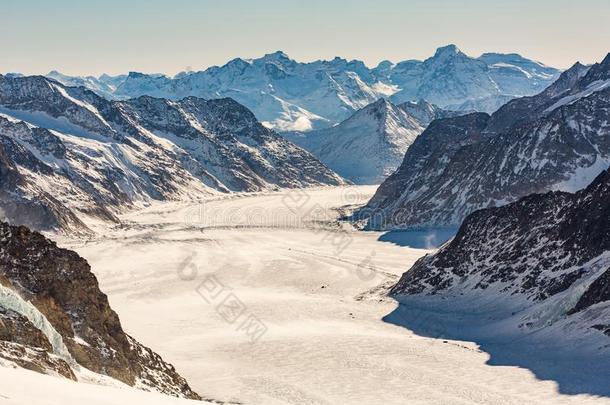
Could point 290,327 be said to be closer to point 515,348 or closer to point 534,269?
point 515,348

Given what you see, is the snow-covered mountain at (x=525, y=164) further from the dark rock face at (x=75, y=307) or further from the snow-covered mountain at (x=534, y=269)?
the dark rock face at (x=75, y=307)

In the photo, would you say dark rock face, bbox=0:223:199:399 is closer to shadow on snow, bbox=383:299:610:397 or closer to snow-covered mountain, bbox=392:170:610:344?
shadow on snow, bbox=383:299:610:397

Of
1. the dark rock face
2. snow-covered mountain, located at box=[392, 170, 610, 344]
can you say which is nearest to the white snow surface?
the dark rock face

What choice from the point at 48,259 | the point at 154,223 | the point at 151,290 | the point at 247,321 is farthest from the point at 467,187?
the point at 48,259

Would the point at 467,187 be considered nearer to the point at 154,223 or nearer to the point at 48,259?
the point at 154,223

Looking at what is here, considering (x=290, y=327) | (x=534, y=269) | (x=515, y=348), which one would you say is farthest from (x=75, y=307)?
(x=534, y=269)
